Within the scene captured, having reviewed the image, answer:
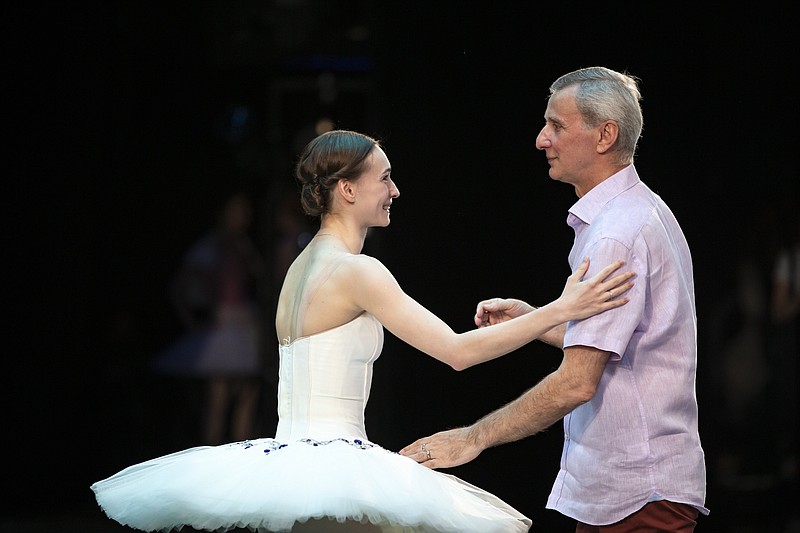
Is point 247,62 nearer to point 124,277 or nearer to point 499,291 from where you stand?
point 124,277

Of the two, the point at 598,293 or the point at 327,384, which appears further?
the point at 327,384

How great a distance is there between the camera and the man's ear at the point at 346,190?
308 centimetres

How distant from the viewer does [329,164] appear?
3.08 meters

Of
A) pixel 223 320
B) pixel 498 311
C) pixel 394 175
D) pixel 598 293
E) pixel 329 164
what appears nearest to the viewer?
pixel 598 293

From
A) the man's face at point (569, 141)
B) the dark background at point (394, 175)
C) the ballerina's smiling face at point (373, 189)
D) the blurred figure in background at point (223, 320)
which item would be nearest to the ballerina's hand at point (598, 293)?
the man's face at point (569, 141)

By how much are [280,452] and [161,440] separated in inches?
128

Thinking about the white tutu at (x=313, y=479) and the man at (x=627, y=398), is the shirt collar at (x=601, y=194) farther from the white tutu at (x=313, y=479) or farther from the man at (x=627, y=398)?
the white tutu at (x=313, y=479)

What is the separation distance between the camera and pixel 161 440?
5.90 metres

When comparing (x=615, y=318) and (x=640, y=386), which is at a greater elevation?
(x=615, y=318)

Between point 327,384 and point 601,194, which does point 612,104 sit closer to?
point 601,194

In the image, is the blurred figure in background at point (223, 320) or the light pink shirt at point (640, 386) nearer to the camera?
the light pink shirt at point (640, 386)

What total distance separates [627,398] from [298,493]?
2.74 ft

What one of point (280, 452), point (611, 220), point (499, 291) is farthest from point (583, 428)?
point (499, 291)

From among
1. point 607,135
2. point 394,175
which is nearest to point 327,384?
point 607,135
